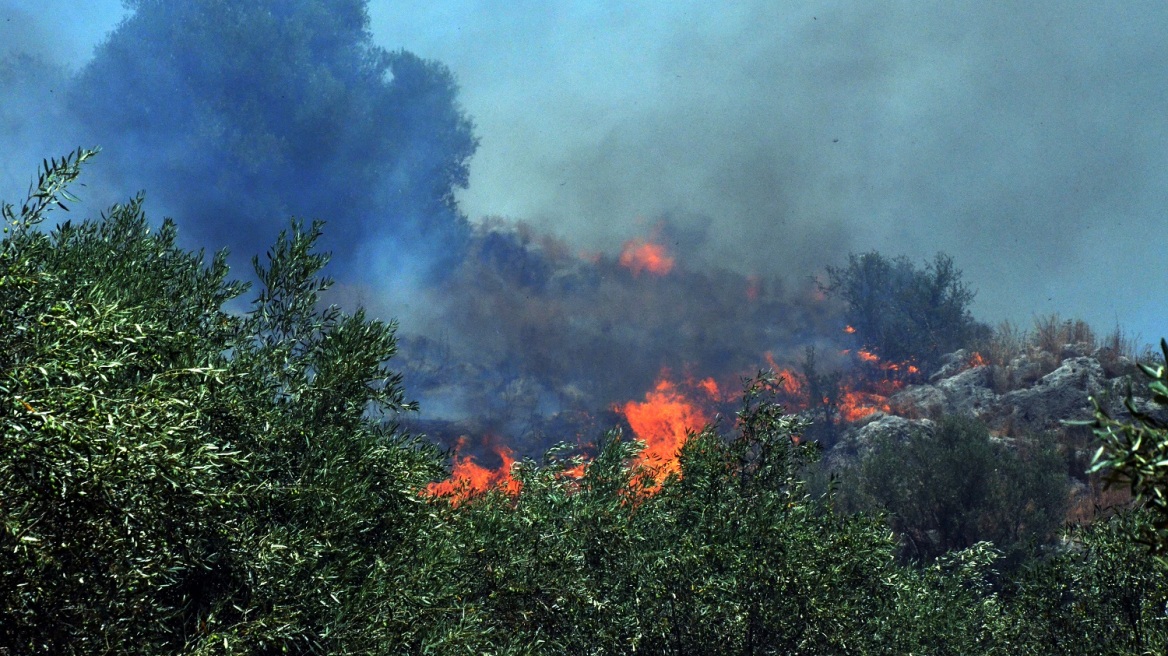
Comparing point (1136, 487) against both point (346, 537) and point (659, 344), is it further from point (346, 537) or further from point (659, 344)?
point (659, 344)

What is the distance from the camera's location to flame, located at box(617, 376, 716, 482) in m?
106

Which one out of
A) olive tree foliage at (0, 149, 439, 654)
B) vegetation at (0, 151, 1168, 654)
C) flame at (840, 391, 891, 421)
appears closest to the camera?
olive tree foliage at (0, 149, 439, 654)

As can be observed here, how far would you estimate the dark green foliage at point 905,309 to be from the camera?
10812 centimetres

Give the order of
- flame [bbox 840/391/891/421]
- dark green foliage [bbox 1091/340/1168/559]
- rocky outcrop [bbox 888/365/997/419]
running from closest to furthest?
dark green foliage [bbox 1091/340/1168/559]
rocky outcrop [bbox 888/365/997/419]
flame [bbox 840/391/891/421]

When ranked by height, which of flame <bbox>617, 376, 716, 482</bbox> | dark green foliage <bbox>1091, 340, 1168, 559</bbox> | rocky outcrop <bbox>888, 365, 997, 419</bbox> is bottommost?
dark green foliage <bbox>1091, 340, 1168, 559</bbox>

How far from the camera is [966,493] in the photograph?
5534cm

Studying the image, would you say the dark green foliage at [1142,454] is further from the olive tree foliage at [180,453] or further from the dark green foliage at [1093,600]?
the dark green foliage at [1093,600]


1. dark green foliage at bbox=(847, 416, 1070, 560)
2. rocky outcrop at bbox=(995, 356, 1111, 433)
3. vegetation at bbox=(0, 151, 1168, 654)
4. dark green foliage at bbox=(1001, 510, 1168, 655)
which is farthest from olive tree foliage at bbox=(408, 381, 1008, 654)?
rocky outcrop at bbox=(995, 356, 1111, 433)

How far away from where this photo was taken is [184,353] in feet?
45.8

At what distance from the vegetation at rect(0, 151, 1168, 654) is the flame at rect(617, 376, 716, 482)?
81211mm

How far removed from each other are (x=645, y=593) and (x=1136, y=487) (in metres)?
13.9

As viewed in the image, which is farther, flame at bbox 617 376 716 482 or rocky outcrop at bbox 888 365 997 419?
flame at bbox 617 376 716 482

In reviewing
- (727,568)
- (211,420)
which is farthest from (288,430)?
(727,568)

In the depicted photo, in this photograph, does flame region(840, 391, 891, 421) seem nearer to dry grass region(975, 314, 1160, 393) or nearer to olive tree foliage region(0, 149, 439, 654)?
dry grass region(975, 314, 1160, 393)
